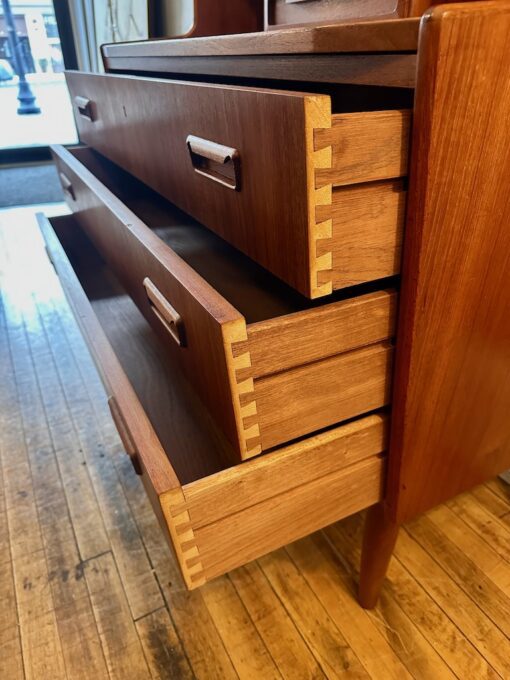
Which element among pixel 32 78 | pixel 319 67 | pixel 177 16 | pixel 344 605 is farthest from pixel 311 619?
pixel 32 78

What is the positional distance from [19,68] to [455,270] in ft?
11.0

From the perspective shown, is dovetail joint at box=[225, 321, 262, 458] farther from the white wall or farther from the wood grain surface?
the white wall

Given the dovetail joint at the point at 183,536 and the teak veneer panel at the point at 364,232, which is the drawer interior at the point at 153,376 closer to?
the dovetail joint at the point at 183,536

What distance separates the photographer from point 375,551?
722 millimetres

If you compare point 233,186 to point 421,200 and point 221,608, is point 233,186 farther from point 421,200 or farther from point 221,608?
point 221,608

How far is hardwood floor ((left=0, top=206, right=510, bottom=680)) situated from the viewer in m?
0.74

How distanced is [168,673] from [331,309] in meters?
0.59

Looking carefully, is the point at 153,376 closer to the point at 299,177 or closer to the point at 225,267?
the point at 225,267

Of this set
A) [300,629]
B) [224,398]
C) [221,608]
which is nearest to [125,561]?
[221,608]

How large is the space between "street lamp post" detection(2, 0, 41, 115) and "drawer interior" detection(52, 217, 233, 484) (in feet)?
7.37

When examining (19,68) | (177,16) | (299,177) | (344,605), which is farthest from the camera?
(19,68)

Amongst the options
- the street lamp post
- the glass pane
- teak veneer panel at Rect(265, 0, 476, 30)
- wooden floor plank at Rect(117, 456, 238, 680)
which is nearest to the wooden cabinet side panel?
teak veneer panel at Rect(265, 0, 476, 30)

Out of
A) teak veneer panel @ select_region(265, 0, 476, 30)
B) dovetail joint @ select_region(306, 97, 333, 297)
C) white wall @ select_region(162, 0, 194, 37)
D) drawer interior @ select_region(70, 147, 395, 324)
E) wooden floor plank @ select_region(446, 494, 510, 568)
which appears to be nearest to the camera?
dovetail joint @ select_region(306, 97, 333, 297)

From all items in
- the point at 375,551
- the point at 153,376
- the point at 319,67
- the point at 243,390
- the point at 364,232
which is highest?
the point at 319,67
